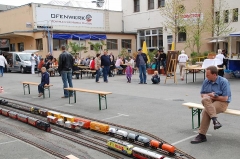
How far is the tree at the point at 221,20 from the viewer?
88.2ft

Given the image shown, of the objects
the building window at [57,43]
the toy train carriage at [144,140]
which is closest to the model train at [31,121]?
the toy train carriage at [144,140]

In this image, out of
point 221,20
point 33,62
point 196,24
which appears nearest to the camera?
point 33,62

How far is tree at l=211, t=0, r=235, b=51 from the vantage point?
88.2 feet

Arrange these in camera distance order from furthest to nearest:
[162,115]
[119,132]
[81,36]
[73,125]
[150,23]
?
[150,23] < [81,36] < [162,115] < [73,125] < [119,132]

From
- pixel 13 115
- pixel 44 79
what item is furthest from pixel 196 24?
pixel 13 115

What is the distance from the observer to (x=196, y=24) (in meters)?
28.4

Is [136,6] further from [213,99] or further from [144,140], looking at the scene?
[144,140]

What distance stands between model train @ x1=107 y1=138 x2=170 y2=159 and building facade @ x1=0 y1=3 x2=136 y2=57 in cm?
2599

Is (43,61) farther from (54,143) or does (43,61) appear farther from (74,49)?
(54,143)

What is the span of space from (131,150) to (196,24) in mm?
25018

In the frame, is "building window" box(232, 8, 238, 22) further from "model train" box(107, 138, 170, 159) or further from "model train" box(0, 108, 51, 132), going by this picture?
"model train" box(107, 138, 170, 159)

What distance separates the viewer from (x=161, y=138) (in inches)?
247

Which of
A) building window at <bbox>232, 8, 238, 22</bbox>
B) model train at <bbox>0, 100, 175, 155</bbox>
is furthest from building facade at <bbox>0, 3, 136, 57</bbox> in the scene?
model train at <bbox>0, 100, 175, 155</bbox>

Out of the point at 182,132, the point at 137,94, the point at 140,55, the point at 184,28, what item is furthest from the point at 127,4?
the point at 182,132
